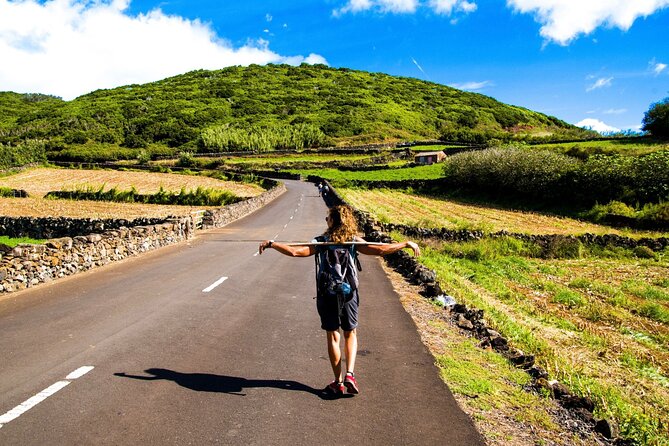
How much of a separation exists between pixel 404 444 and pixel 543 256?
1950 centimetres

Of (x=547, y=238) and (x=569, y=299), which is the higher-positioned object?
(x=547, y=238)

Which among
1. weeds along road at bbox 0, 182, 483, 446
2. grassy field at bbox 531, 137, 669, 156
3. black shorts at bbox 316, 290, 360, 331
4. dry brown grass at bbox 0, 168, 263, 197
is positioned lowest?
dry brown grass at bbox 0, 168, 263, 197

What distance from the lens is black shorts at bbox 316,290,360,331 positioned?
551 cm

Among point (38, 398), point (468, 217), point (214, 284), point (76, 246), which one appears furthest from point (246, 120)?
point (38, 398)

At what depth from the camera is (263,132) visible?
131625 millimetres

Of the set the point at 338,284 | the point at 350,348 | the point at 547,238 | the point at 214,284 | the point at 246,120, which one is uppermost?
the point at 246,120

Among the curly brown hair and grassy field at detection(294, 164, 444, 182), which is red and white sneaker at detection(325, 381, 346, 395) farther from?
grassy field at detection(294, 164, 444, 182)

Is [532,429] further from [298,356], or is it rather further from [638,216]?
[638,216]

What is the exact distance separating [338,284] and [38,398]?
352cm

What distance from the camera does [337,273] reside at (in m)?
5.47

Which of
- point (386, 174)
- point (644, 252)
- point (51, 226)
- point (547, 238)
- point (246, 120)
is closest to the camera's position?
point (644, 252)

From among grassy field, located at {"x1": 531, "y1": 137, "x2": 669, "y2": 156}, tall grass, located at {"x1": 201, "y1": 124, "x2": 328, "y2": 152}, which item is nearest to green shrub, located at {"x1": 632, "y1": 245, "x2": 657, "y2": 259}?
grassy field, located at {"x1": 531, "y1": 137, "x2": 669, "y2": 156}

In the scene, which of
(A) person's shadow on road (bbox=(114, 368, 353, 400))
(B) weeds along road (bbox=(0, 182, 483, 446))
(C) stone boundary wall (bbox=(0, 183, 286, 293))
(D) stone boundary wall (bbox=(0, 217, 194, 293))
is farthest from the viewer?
(C) stone boundary wall (bbox=(0, 183, 286, 293))

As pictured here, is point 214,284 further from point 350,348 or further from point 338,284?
point 338,284
